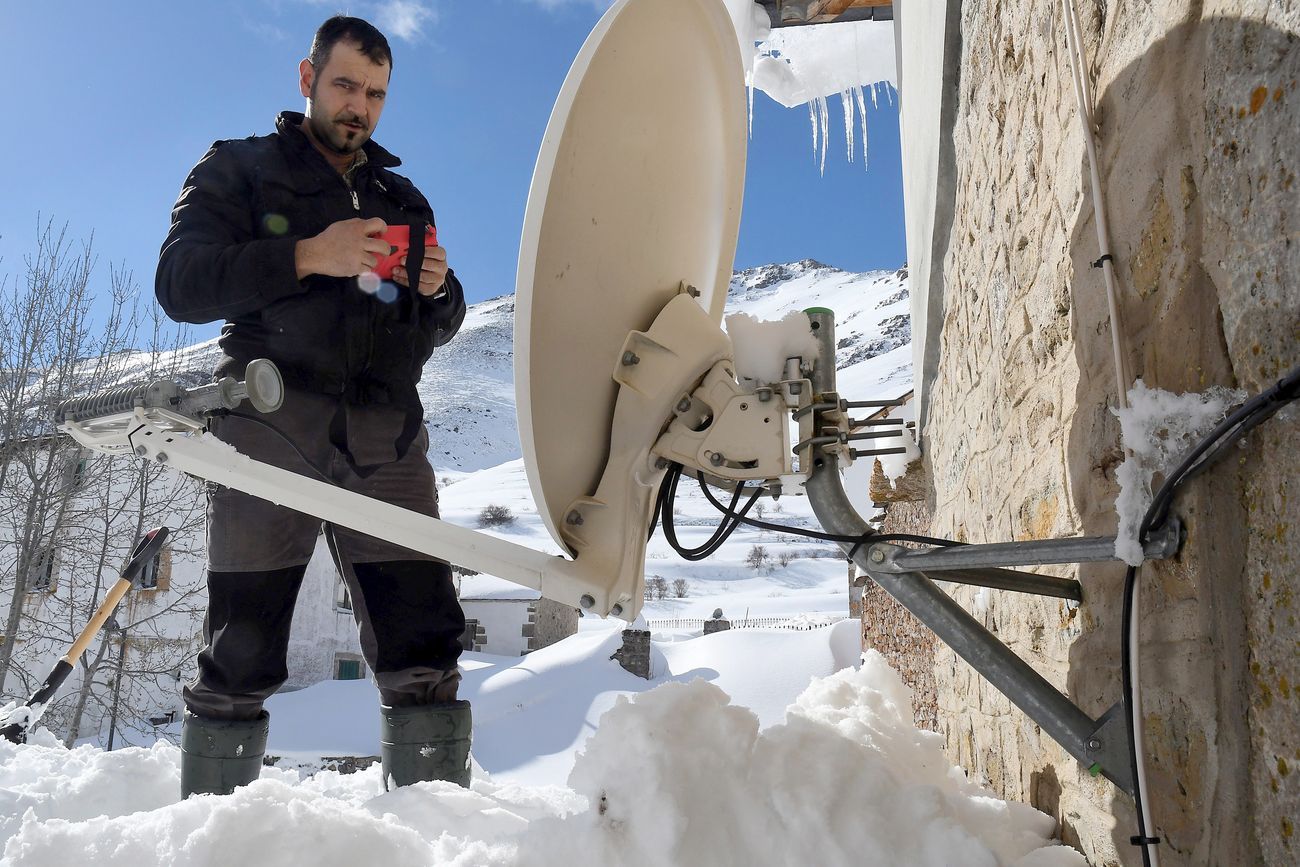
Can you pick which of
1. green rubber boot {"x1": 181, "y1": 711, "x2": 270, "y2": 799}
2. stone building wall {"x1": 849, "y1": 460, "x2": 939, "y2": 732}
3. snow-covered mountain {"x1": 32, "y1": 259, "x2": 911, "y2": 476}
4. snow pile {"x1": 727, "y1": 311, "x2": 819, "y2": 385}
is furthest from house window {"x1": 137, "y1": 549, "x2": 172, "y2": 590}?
snow-covered mountain {"x1": 32, "y1": 259, "x2": 911, "y2": 476}

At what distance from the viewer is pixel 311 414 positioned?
1.88 metres

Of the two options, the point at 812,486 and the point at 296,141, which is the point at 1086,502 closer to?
the point at 812,486

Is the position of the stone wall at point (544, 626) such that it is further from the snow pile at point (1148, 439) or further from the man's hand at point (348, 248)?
the snow pile at point (1148, 439)

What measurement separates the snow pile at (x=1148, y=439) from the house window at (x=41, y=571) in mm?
14683

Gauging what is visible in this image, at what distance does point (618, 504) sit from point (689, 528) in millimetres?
54294

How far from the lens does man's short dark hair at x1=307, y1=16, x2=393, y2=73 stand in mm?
1954

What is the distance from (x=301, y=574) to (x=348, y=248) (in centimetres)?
75

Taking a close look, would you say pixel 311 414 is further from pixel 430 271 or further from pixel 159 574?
pixel 159 574

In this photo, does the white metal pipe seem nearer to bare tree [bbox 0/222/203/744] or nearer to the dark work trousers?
the dark work trousers

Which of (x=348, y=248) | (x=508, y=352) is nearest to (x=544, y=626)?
(x=348, y=248)

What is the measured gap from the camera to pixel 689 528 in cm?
5544

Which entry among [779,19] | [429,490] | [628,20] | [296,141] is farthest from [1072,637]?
[779,19]

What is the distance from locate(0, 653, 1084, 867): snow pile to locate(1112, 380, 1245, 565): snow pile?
485 millimetres

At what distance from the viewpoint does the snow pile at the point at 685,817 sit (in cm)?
126
